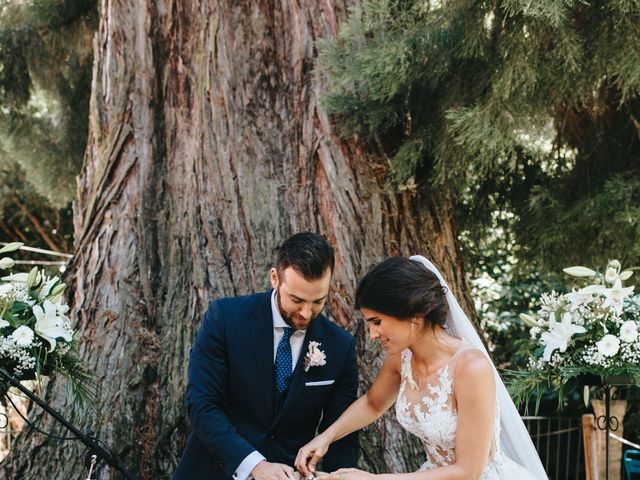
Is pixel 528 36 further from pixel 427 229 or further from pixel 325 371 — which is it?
pixel 325 371

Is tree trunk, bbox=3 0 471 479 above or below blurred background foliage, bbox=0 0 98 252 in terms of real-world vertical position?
below

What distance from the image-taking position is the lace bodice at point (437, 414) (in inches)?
126

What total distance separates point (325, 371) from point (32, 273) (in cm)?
142

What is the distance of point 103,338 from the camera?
15.4 ft

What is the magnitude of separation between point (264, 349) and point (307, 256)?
456mm

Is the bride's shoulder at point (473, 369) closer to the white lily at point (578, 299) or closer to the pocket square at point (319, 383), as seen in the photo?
the pocket square at point (319, 383)

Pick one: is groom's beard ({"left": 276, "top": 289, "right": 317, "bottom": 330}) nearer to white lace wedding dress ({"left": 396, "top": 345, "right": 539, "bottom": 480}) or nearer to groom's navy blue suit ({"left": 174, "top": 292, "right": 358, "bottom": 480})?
groom's navy blue suit ({"left": 174, "top": 292, "right": 358, "bottom": 480})

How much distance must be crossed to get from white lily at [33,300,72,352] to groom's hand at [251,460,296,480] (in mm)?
1100

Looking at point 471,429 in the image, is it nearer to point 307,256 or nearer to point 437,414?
point 437,414

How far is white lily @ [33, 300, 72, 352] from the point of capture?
3.59 meters

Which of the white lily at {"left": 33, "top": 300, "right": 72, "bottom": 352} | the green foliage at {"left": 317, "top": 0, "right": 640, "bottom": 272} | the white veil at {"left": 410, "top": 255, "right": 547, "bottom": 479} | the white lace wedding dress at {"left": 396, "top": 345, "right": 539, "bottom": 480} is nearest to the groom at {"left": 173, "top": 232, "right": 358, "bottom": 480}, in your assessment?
the white lace wedding dress at {"left": 396, "top": 345, "right": 539, "bottom": 480}

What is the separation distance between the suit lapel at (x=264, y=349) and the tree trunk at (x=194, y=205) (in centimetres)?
121

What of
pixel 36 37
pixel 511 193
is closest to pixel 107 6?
pixel 36 37

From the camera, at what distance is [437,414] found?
10.6 ft
